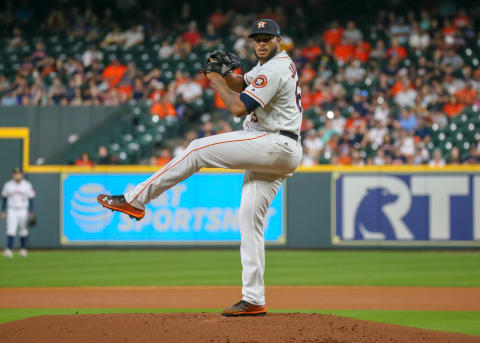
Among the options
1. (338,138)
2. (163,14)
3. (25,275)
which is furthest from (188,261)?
(163,14)

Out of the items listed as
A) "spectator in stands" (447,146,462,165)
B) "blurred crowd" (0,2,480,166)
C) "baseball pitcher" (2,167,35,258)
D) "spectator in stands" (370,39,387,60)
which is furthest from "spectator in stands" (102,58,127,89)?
"spectator in stands" (447,146,462,165)

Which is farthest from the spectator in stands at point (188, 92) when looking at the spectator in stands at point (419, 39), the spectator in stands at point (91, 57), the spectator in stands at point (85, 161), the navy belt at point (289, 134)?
the navy belt at point (289, 134)

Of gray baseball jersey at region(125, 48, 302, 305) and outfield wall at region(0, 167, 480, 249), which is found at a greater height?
gray baseball jersey at region(125, 48, 302, 305)

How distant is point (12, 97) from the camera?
17844 millimetres

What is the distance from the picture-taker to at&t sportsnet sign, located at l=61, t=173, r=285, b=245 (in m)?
16.0

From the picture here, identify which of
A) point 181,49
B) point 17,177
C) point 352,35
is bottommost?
point 17,177

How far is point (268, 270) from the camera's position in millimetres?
12211

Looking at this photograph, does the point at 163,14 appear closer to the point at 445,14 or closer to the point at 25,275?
the point at 445,14

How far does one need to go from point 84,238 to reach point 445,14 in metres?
Answer: 10.9

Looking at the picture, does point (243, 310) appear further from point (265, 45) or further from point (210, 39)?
point (210, 39)

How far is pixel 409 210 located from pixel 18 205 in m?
7.94

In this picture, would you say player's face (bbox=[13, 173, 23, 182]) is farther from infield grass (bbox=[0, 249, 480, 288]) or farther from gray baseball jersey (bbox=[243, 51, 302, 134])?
gray baseball jersey (bbox=[243, 51, 302, 134])

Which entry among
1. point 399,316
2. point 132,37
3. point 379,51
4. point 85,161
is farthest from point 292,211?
point 399,316

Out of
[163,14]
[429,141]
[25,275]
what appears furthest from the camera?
[163,14]
